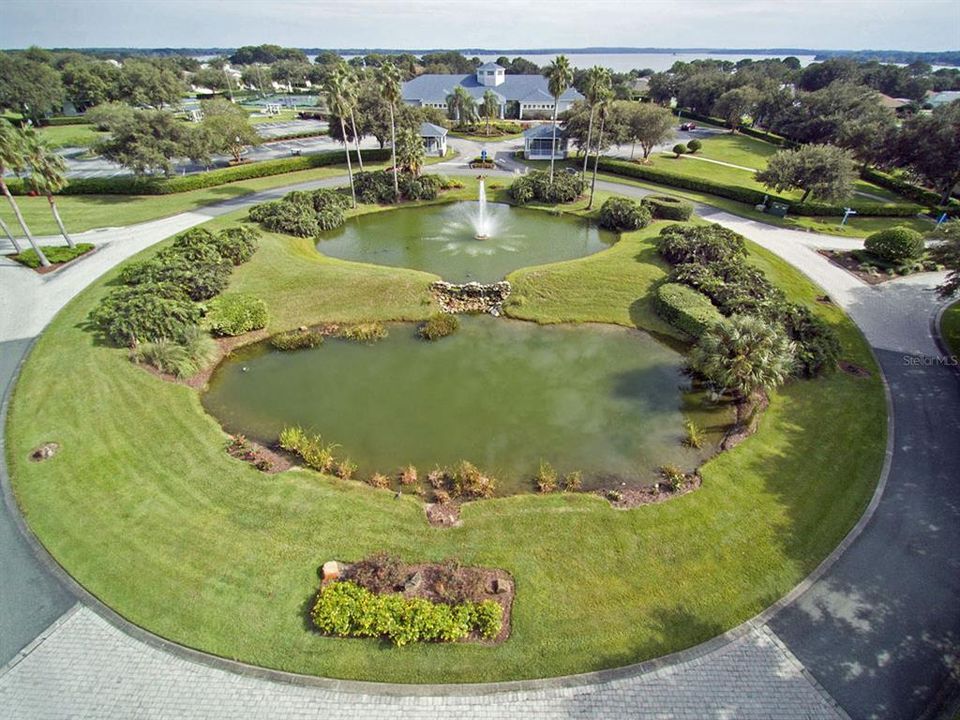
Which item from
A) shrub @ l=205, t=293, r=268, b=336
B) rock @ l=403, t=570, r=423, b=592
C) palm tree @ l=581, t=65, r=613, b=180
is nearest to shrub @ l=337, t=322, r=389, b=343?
shrub @ l=205, t=293, r=268, b=336

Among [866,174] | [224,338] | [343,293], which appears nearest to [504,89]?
[866,174]

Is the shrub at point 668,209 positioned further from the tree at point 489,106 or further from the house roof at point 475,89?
the house roof at point 475,89

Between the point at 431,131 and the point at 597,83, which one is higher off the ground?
the point at 597,83

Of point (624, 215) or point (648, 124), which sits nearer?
point (624, 215)

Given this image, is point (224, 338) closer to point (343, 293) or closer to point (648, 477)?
point (343, 293)

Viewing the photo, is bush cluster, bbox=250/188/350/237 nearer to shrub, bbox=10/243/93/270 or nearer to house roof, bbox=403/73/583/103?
shrub, bbox=10/243/93/270

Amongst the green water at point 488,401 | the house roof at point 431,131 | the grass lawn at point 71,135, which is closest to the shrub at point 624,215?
the green water at point 488,401

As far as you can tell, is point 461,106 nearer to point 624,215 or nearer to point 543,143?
point 543,143

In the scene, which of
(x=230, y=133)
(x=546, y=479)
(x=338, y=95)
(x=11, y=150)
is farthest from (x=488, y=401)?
(x=230, y=133)
